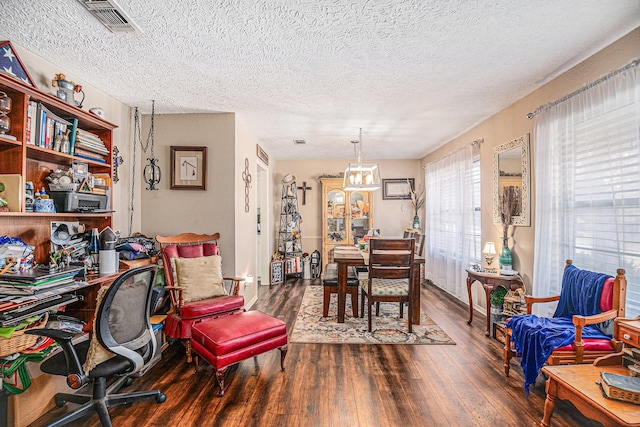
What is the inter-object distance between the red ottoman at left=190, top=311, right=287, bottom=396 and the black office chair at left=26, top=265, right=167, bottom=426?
38 cm

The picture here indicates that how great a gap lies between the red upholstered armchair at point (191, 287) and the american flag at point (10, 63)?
1604mm

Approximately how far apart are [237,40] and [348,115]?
72.5 inches

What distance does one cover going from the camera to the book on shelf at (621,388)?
4.83 feet

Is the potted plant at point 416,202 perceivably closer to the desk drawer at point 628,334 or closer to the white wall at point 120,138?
the desk drawer at point 628,334

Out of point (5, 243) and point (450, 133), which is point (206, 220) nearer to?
point (5, 243)

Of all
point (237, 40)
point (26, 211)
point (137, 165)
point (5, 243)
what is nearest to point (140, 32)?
point (237, 40)

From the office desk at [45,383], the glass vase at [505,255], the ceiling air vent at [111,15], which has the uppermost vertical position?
the ceiling air vent at [111,15]

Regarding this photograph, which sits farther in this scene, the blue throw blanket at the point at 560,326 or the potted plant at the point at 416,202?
the potted plant at the point at 416,202

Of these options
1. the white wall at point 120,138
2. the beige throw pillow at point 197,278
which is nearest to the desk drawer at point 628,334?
the beige throw pillow at point 197,278

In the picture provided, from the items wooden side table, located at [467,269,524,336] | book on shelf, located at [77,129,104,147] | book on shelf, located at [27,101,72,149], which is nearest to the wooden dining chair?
wooden side table, located at [467,269,524,336]

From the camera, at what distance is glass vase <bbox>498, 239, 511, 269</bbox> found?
3303 millimetres

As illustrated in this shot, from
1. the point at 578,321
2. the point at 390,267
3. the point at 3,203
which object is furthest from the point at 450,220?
the point at 3,203

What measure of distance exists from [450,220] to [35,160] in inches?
194

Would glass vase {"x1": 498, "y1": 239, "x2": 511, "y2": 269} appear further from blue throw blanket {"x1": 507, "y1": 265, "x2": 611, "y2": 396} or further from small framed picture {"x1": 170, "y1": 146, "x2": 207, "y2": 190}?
small framed picture {"x1": 170, "y1": 146, "x2": 207, "y2": 190}
